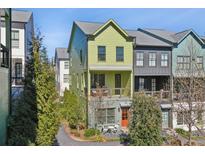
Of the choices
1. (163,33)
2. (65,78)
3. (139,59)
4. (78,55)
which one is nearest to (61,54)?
(65,78)

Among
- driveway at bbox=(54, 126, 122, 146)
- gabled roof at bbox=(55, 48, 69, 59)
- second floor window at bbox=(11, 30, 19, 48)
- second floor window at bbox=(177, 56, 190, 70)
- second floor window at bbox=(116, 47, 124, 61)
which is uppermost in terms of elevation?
gabled roof at bbox=(55, 48, 69, 59)

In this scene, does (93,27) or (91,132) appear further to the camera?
(93,27)

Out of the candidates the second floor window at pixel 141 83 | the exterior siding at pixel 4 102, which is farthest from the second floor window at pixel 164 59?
the exterior siding at pixel 4 102

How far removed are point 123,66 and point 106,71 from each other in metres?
1.02

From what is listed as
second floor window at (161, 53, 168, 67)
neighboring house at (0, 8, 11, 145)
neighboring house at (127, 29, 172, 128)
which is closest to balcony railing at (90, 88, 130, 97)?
neighboring house at (127, 29, 172, 128)

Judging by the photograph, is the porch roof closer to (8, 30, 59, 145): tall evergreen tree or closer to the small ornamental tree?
the small ornamental tree

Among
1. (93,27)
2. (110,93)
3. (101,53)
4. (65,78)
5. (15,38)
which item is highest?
(93,27)

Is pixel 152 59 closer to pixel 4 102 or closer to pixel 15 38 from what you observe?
pixel 15 38

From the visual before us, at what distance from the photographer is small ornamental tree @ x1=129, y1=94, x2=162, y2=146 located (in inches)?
349

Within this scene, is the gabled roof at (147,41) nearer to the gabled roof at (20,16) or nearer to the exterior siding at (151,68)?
the exterior siding at (151,68)

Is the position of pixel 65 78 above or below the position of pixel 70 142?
above

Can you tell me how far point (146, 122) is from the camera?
8.91 m

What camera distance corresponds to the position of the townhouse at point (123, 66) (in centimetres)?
1313
